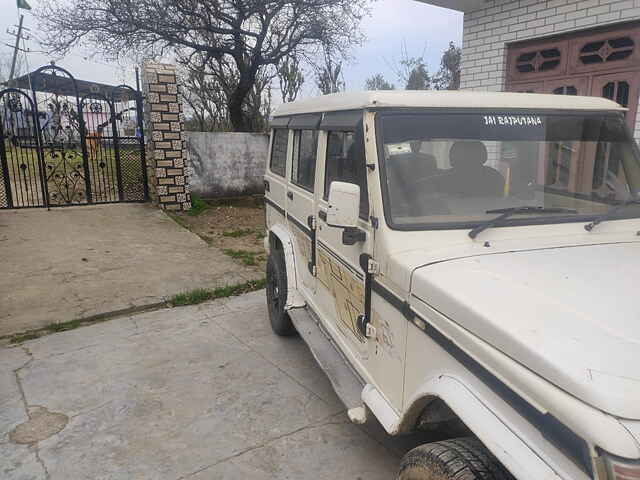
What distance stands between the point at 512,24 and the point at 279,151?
407 cm

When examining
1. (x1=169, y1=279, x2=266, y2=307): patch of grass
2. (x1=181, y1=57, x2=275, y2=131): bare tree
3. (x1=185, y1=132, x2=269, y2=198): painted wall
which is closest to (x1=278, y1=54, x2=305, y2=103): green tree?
(x1=181, y1=57, x2=275, y2=131): bare tree

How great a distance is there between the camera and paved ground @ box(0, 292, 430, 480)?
2.74m

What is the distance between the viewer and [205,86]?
1706 cm

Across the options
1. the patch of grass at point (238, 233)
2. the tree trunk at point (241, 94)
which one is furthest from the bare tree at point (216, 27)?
the patch of grass at point (238, 233)

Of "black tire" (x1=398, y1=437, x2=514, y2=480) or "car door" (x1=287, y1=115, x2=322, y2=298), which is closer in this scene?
"black tire" (x1=398, y1=437, x2=514, y2=480)

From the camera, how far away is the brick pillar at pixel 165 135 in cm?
903

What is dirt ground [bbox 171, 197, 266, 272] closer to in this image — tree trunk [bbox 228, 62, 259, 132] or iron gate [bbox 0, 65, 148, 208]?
iron gate [bbox 0, 65, 148, 208]

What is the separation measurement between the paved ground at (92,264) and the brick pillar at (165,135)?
0.63 metres

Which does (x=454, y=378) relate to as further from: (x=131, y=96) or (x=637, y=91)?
(x=131, y=96)

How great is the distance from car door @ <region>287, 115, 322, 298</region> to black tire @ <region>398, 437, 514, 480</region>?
5.76 feet

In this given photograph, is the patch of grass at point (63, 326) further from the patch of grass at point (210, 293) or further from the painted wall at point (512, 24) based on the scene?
the painted wall at point (512, 24)

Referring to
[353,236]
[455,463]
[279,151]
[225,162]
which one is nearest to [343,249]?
[353,236]

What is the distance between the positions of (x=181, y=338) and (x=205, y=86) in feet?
47.2

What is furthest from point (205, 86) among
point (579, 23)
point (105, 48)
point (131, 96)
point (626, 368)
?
point (626, 368)
